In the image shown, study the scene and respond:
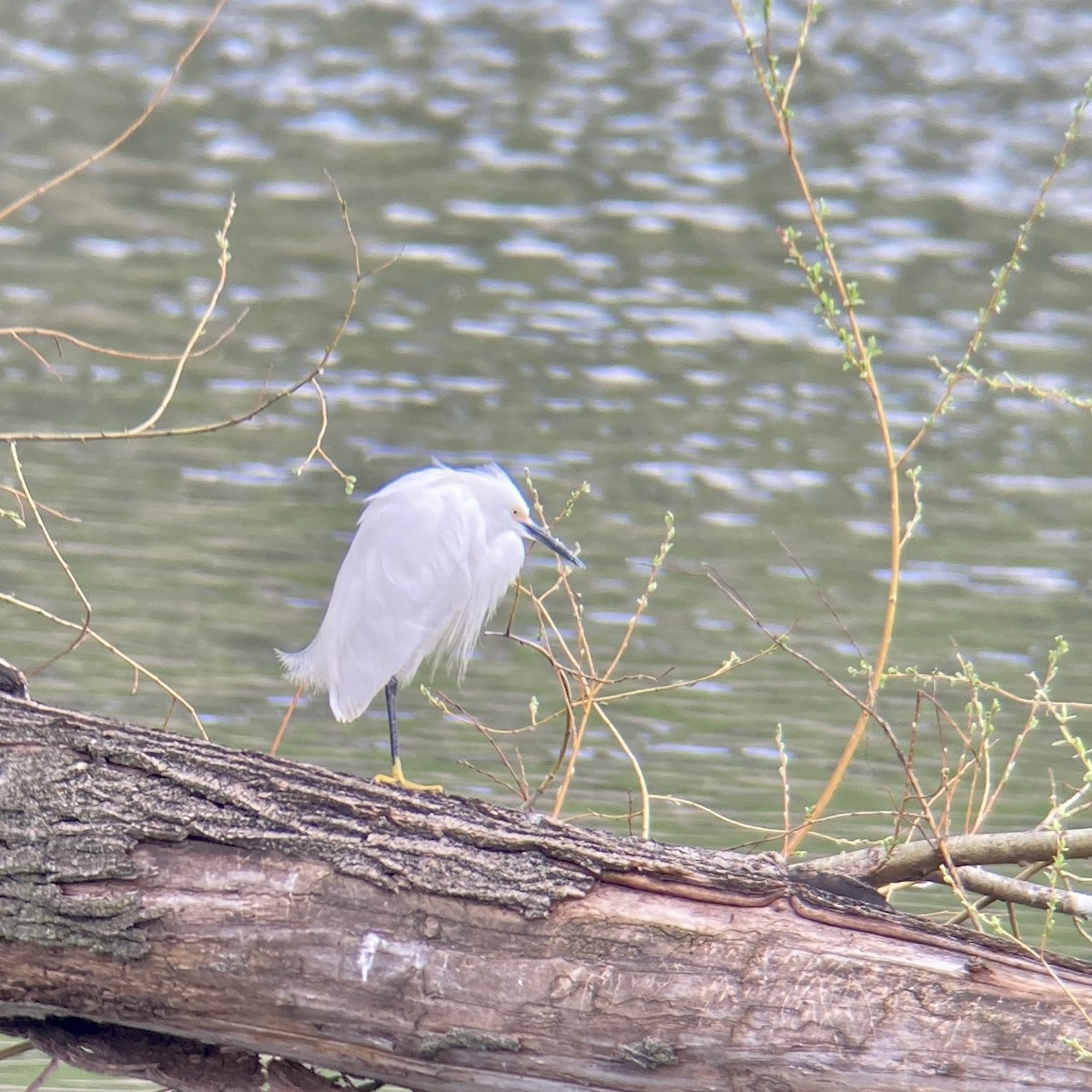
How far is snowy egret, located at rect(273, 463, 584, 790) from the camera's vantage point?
4.04 metres

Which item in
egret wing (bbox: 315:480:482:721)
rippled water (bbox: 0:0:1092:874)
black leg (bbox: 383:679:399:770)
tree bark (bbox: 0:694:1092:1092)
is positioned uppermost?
tree bark (bbox: 0:694:1092:1092)

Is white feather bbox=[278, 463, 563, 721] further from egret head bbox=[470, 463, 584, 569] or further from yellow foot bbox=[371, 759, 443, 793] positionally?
yellow foot bbox=[371, 759, 443, 793]

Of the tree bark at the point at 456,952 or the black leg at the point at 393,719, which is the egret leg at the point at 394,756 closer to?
the black leg at the point at 393,719

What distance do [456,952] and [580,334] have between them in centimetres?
828

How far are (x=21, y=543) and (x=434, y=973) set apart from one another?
5.66 metres

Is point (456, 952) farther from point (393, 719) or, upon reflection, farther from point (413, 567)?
point (413, 567)

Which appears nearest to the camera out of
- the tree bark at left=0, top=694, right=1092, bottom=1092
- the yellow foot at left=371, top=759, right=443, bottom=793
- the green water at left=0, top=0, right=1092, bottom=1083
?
the tree bark at left=0, top=694, right=1092, bottom=1092

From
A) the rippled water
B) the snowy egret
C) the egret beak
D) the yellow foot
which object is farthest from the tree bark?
the egret beak

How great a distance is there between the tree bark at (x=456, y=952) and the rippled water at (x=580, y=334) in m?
1.02

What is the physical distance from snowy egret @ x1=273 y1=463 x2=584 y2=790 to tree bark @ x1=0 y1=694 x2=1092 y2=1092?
1304 millimetres

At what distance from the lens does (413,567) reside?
13.4 feet

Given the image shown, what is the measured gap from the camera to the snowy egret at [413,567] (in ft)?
13.3

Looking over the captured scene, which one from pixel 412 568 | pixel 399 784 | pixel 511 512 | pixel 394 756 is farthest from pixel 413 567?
pixel 399 784

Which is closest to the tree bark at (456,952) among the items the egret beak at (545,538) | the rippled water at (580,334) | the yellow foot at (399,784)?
the yellow foot at (399,784)
